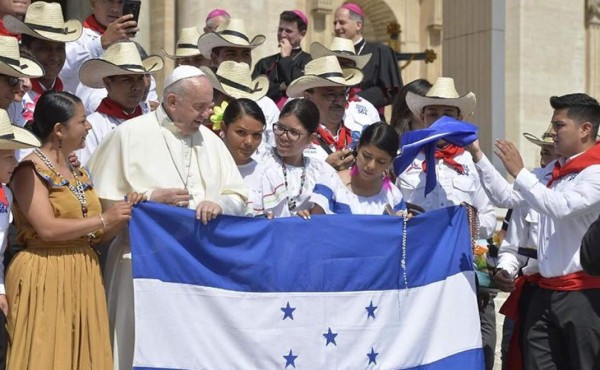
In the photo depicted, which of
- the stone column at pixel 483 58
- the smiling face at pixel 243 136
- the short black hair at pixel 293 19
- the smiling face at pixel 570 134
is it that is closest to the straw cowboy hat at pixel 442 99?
the smiling face at pixel 570 134

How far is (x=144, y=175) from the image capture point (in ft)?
21.0

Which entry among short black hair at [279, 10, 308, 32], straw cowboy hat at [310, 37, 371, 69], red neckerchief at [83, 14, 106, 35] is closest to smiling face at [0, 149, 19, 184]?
red neckerchief at [83, 14, 106, 35]

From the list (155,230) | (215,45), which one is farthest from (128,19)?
(155,230)

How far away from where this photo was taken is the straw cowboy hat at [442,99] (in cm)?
773

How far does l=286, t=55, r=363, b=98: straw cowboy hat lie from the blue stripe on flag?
1472mm

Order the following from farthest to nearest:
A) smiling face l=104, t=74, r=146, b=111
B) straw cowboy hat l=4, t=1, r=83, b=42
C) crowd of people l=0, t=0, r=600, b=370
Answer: straw cowboy hat l=4, t=1, r=83, b=42 → smiling face l=104, t=74, r=146, b=111 → crowd of people l=0, t=0, r=600, b=370

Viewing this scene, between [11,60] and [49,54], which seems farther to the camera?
[49,54]

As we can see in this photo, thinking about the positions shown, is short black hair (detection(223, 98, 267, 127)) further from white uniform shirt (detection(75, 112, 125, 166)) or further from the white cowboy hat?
the white cowboy hat

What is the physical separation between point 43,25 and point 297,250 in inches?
95.7

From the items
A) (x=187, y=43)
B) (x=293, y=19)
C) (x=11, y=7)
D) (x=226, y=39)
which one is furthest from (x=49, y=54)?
(x=293, y=19)

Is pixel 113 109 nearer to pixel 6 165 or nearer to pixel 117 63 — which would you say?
pixel 117 63

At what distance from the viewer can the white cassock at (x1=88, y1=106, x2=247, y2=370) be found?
635cm

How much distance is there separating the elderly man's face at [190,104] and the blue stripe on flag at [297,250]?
1.82 ft

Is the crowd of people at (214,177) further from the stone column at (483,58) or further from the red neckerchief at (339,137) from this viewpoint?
the stone column at (483,58)
